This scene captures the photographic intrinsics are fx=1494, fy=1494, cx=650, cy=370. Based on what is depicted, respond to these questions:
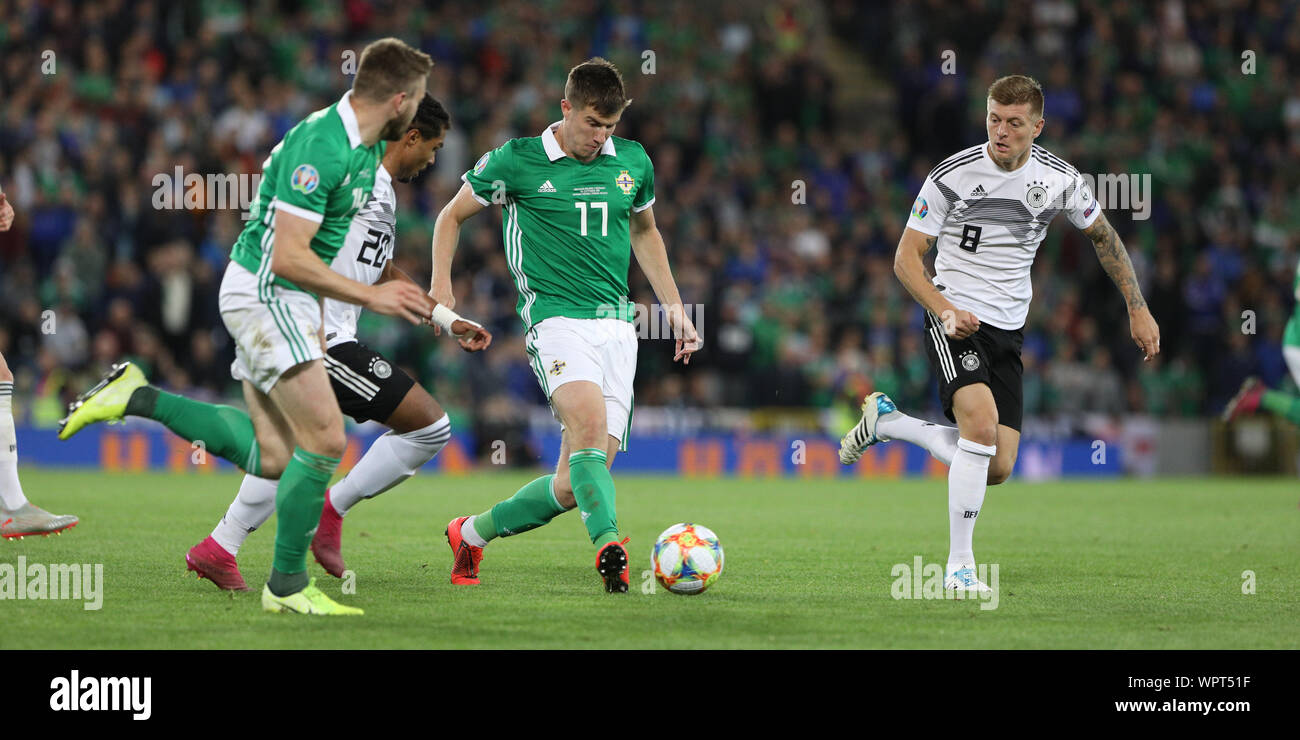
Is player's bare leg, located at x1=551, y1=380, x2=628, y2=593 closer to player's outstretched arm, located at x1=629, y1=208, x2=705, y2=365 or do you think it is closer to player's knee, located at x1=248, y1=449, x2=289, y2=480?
player's outstretched arm, located at x1=629, y1=208, x2=705, y2=365

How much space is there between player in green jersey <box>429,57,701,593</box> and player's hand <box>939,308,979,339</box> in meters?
1.28

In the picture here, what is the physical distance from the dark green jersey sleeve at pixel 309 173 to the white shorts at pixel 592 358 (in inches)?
71.5

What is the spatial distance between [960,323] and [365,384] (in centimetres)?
296

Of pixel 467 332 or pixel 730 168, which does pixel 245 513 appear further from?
pixel 730 168

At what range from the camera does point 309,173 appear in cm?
582

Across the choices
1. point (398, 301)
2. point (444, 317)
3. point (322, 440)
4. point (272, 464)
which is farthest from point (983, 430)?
point (272, 464)

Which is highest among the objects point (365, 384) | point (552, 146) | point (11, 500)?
point (552, 146)

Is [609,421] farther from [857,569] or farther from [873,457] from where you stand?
[873,457]

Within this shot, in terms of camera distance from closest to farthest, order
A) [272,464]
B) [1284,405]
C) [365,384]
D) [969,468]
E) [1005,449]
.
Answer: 1. [272,464]
2. [365,384]
3. [969,468]
4. [1005,449]
5. [1284,405]

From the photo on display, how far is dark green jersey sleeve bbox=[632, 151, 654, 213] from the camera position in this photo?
7.84 meters

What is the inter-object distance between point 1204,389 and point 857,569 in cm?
1441

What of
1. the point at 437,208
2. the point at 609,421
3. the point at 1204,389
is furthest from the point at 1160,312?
the point at 609,421

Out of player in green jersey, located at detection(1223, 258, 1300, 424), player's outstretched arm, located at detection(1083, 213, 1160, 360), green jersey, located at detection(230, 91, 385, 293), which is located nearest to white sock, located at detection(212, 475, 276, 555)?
green jersey, located at detection(230, 91, 385, 293)

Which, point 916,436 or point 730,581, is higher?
point 916,436
